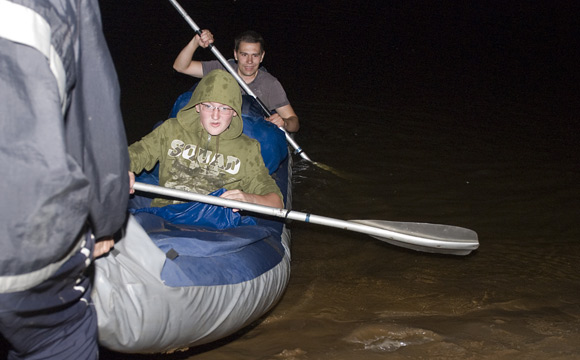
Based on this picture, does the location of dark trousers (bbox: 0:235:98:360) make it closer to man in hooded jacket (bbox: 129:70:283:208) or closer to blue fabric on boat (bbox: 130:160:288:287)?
blue fabric on boat (bbox: 130:160:288:287)

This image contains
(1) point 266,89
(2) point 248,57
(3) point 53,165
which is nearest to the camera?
(3) point 53,165

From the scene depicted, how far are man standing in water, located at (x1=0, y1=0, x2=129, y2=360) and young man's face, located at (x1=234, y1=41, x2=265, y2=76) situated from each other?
386 cm

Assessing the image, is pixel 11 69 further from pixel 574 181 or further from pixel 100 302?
pixel 574 181

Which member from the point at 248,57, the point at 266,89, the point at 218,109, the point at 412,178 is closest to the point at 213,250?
the point at 218,109

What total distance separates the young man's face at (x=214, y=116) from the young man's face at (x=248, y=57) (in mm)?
1911

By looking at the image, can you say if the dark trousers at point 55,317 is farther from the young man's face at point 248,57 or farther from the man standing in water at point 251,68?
the young man's face at point 248,57

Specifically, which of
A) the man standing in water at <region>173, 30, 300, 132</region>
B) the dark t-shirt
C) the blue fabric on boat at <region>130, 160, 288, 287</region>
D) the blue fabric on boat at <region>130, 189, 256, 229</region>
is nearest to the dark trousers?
the blue fabric on boat at <region>130, 160, 288, 287</region>

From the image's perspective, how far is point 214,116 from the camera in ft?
11.0

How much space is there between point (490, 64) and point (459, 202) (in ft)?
26.8

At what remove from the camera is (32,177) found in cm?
119

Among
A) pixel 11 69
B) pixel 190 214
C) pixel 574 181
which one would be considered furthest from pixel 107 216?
pixel 574 181

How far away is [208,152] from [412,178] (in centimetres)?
312

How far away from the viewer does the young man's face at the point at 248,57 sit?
17.0 feet

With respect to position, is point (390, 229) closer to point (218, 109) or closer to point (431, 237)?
point (431, 237)
